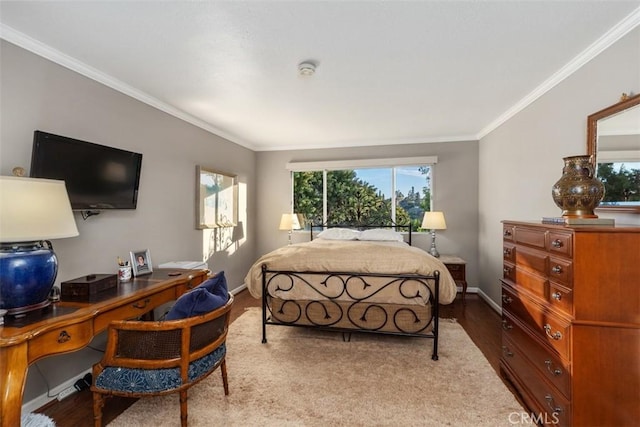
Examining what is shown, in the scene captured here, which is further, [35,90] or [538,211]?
[538,211]

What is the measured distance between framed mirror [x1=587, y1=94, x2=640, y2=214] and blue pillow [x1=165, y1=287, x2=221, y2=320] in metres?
2.73

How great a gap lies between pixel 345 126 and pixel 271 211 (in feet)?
7.48

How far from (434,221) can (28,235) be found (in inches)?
178

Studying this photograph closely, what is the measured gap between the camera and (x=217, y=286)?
2.03 meters

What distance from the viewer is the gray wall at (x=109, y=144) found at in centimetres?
199

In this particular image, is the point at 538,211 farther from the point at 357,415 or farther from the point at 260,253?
the point at 260,253

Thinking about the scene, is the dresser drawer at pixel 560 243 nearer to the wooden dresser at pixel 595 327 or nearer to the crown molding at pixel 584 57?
the wooden dresser at pixel 595 327

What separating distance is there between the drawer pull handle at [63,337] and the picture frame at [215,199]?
2353 millimetres

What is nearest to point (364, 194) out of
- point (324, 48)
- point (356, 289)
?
point (356, 289)

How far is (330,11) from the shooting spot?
174 centimetres

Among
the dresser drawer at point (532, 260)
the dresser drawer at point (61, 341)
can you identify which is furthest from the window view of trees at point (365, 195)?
the dresser drawer at point (61, 341)

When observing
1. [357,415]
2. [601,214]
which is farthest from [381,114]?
[357,415]

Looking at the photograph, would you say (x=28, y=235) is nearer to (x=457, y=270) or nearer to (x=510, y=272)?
(x=510, y=272)

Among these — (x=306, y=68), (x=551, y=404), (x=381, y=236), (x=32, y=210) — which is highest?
(x=306, y=68)
